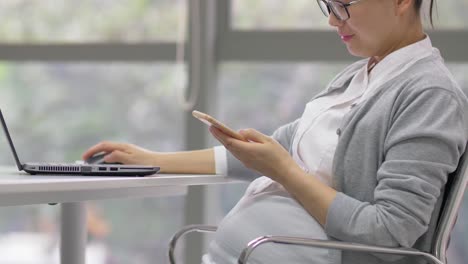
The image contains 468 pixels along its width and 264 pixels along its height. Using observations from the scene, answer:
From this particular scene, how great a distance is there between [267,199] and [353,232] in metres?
0.24

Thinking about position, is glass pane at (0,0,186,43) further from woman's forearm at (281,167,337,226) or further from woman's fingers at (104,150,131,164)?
woman's forearm at (281,167,337,226)

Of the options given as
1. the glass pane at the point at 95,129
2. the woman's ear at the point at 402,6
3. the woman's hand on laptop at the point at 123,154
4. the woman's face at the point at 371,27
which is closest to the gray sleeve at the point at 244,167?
the woman's hand on laptop at the point at 123,154

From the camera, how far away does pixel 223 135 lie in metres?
1.53

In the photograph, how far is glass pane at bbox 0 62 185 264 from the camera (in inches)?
132

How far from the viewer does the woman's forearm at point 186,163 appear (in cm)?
195

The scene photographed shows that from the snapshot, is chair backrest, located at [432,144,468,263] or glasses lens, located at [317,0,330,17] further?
glasses lens, located at [317,0,330,17]

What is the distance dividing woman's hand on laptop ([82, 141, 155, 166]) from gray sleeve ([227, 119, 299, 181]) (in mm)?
196

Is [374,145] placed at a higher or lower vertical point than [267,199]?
higher

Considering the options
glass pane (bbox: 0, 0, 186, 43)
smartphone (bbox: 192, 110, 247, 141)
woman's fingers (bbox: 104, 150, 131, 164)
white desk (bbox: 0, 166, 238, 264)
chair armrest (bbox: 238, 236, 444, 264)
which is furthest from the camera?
glass pane (bbox: 0, 0, 186, 43)

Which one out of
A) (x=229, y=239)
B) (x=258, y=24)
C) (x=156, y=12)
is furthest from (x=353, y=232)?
(x=156, y=12)

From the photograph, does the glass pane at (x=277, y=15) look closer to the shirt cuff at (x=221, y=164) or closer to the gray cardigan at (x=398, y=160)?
the shirt cuff at (x=221, y=164)

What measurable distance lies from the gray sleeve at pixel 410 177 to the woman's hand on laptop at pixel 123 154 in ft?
2.05

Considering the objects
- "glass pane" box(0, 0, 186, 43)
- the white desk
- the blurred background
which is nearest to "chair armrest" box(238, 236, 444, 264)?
the white desk

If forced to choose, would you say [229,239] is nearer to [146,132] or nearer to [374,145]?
[374,145]
